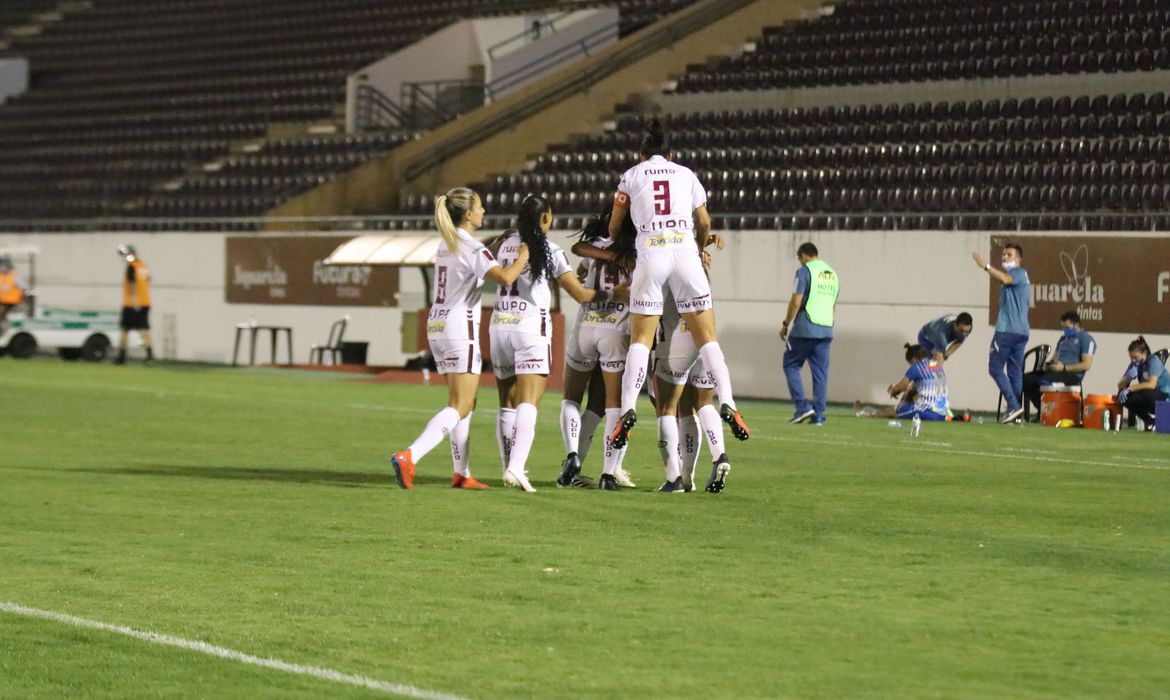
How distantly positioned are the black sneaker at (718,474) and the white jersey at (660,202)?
142 cm

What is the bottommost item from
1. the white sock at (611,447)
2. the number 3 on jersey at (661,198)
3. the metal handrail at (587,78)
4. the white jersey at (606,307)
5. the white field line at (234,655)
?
the white field line at (234,655)

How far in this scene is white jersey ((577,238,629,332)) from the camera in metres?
12.3

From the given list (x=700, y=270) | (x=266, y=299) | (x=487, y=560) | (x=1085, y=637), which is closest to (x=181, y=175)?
(x=266, y=299)

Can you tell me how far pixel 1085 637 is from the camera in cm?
701

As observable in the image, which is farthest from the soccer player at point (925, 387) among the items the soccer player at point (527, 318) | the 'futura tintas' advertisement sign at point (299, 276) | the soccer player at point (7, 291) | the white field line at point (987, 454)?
the soccer player at point (7, 291)

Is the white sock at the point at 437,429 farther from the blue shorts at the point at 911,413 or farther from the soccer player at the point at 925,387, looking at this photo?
the blue shorts at the point at 911,413

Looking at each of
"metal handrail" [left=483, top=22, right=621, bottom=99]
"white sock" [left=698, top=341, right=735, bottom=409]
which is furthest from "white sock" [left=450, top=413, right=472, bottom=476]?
"metal handrail" [left=483, top=22, right=621, bottom=99]

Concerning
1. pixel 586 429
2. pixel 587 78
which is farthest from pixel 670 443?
pixel 587 78

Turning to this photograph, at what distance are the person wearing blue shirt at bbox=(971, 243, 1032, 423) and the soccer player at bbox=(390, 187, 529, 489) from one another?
10.2 meters

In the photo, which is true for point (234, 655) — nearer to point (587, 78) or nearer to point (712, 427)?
point (712, 427)

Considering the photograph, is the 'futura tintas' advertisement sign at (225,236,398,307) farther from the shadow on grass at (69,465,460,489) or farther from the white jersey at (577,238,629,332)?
the white jersey at (577,238,629,332)

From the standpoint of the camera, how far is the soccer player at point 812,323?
2017 centimetres

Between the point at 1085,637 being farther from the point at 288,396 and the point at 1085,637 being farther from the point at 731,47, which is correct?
the point at 731,47

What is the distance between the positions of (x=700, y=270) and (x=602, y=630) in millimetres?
5103
